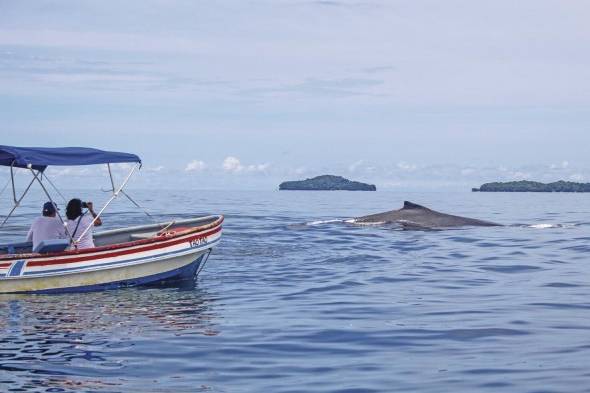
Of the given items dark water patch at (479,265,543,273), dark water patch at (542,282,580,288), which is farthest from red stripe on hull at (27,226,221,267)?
dark water patch at (542,282,580,288)

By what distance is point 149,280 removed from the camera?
23.1m

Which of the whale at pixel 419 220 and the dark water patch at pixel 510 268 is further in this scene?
the whale at pixel 419 220

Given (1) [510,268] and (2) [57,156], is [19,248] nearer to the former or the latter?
(2) [57,156]

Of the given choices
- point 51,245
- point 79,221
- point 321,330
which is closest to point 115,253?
point 79,221

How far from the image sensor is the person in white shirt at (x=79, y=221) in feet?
73.0

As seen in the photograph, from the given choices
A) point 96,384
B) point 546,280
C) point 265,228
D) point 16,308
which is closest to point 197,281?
point 16,308

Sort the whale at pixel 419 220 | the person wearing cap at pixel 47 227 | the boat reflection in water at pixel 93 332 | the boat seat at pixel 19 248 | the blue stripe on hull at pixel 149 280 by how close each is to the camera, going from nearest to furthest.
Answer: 1. the boat reflection in water at pixel 93 332
2. the blue stripe on hull at pixel 149 280
3. the person wearing cap at pixel 47 227
4. the boat seat at pixel 19 248
5. the whale at pixel 419 220

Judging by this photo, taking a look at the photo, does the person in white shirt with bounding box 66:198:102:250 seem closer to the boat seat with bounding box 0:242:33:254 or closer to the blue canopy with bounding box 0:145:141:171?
the blue canopy with bounding box 0:145:141:171

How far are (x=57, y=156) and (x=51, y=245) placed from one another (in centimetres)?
221

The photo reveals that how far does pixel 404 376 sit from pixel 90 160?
485 inches

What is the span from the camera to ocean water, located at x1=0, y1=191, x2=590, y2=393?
1252 cm

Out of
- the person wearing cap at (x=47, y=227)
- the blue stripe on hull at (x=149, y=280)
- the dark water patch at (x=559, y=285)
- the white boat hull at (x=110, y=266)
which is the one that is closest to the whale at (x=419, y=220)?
the dark water patch at (x=559, y=285)

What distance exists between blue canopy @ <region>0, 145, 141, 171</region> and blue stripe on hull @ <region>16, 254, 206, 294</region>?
114 inches

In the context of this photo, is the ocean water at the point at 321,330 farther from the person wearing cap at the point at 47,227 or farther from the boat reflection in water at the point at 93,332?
the person wearing cap at the point at 47,227
